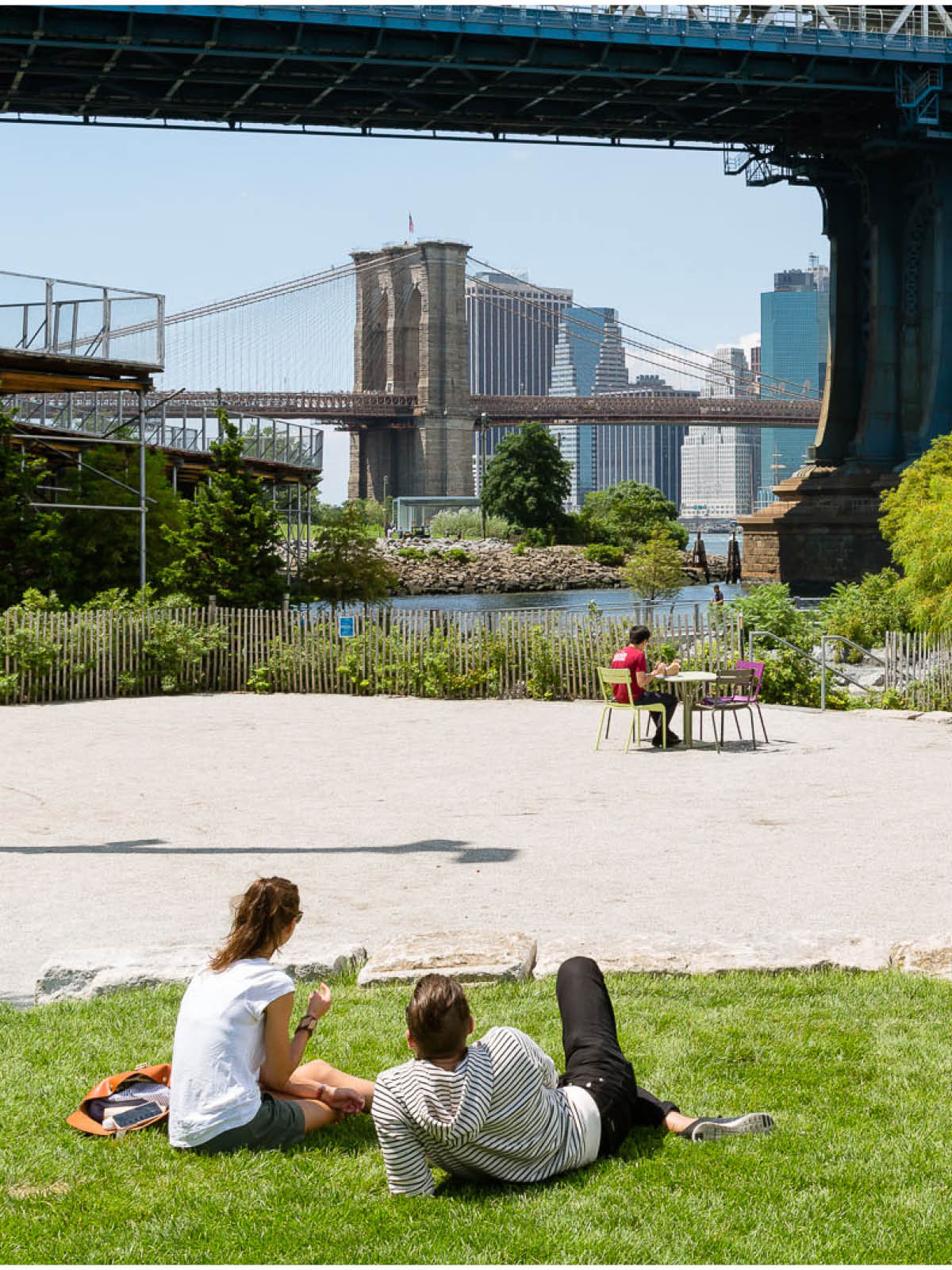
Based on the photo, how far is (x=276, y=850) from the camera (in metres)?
9.68

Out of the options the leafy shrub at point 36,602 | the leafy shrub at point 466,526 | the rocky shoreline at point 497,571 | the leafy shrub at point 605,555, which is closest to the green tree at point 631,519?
the leafy shrub at point 605,555

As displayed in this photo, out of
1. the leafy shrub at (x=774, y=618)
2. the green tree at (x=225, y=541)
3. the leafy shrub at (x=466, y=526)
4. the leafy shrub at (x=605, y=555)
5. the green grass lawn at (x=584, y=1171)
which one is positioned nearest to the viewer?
the green grass lawn at (x=584, y=1171)

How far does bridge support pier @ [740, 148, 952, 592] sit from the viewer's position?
4525 centimetres

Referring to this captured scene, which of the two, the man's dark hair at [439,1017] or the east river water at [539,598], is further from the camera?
the east river water at [539,598]

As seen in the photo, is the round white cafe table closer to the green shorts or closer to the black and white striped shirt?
the green shorts

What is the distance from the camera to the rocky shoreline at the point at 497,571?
75188 mm

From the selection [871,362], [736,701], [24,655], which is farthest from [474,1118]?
[871,362]

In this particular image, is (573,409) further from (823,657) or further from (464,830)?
(464,830)

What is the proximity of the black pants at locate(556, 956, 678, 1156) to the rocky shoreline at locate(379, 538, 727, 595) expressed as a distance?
64.6m

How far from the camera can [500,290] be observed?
103 meters

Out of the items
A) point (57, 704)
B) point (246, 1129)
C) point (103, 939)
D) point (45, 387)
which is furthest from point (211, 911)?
point (45, 387)

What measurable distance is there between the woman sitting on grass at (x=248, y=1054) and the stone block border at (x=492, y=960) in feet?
4.80

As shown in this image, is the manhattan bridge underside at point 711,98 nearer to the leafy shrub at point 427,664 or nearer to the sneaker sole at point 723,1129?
the leafy shrub at point 427,664

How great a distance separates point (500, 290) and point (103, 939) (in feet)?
324
